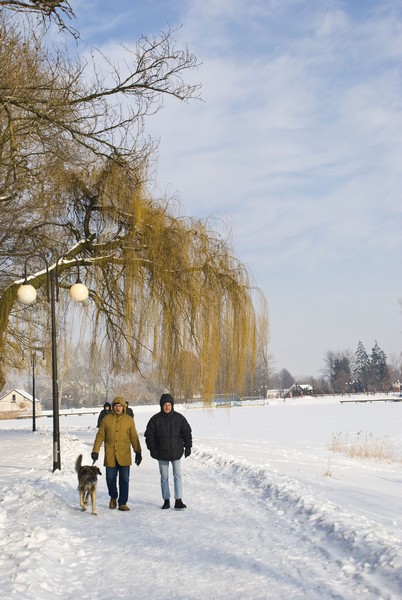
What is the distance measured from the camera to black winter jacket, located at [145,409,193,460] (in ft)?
30.8

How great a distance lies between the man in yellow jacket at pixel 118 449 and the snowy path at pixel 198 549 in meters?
0.35

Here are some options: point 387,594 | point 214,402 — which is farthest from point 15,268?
point 387,594

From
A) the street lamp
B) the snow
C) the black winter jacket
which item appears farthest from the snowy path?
the street lamp

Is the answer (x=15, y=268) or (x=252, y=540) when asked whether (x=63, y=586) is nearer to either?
(x=252, y=540)

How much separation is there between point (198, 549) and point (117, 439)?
10.6 ft

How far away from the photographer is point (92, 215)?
13.6m

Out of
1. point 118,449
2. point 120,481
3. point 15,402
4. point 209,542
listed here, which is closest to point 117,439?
point 118,449

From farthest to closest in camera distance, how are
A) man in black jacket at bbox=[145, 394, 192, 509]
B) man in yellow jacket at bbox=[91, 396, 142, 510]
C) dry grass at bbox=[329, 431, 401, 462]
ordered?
dry grass at bbox=[329, 431, 401, 462], man in black jacket at bbox=[145, 394, 192, 509], man in yellow jacket at bbox=[91, 396, 142, 510]

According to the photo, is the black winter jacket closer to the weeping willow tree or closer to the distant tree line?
the weeping willow tree

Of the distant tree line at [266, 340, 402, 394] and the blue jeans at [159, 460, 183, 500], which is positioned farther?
the distant tree line at [266, 340, 402, 394]

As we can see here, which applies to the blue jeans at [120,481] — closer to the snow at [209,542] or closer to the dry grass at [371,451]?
the snow at [209,542]

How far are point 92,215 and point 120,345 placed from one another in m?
2.92

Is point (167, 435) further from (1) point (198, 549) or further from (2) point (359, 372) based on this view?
(2) point (359, 372)

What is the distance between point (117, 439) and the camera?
927 centimetres
